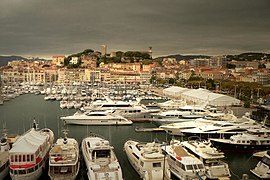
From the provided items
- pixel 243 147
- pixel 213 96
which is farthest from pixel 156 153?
pixel 213 96

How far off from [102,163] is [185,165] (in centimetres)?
181

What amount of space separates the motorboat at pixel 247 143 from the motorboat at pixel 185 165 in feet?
7.81

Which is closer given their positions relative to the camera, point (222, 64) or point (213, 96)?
point (213, 96)

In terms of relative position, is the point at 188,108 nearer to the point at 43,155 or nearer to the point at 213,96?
the point at 213,96

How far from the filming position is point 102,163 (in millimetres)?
6805

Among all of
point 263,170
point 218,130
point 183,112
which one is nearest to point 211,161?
point 263,170

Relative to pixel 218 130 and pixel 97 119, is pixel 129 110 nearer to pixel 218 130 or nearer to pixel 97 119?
pixel 97 119

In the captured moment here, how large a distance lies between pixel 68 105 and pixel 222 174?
1427 cm

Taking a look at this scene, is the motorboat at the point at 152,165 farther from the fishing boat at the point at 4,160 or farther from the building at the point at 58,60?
the building at the point at 58,60

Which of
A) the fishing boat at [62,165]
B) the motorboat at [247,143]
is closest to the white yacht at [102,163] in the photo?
the fishing boat at [62,165]

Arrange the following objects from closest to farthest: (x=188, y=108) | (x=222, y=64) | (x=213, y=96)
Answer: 1. (x=188, y=108)
2. (x=213, y=96)
3. (x=222, y=64)

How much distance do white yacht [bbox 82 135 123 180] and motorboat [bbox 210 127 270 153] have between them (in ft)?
13.1

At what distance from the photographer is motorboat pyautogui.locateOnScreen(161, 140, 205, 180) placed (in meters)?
6.83

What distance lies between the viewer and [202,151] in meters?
7.69
